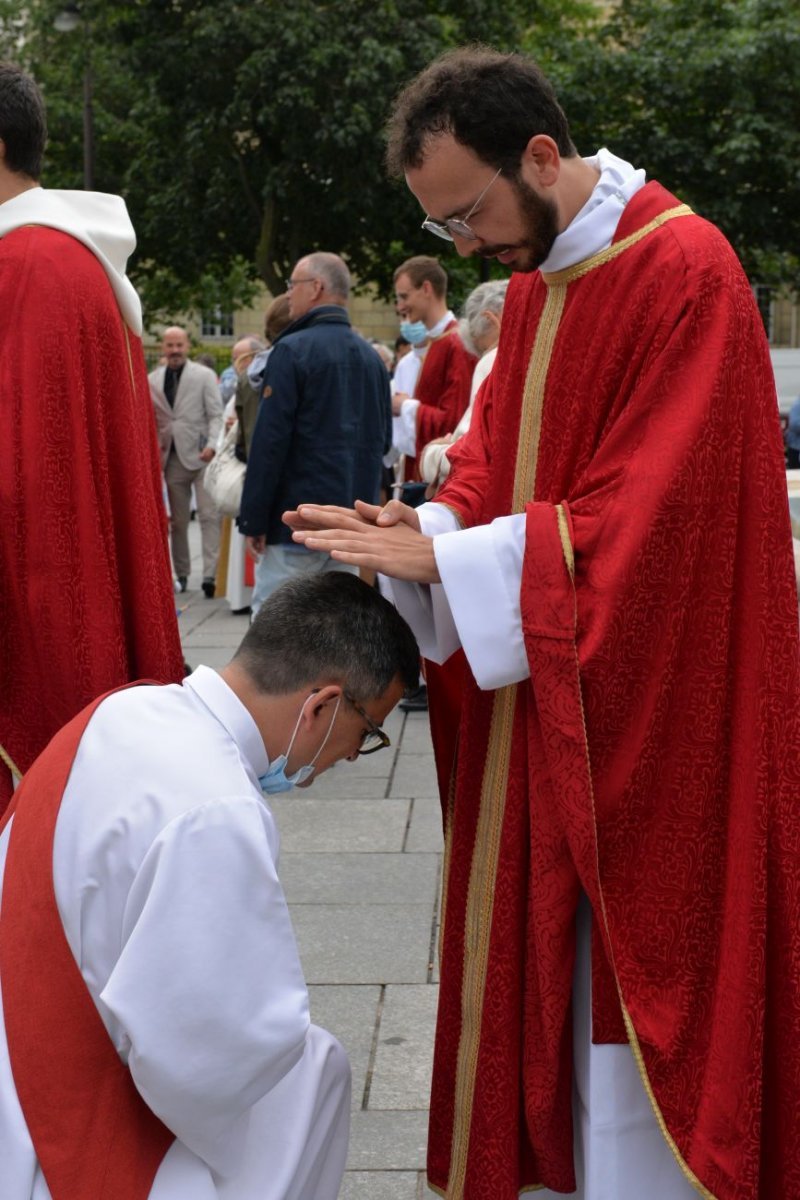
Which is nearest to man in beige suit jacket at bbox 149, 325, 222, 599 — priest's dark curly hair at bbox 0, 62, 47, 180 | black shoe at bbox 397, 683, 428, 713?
black shoe at bbox 397, 683, 428, 713

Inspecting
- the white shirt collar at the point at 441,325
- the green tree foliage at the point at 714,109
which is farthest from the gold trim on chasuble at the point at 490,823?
the green tree foliage at the point at 714,109

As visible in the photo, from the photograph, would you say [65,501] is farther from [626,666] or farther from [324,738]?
[626,666]

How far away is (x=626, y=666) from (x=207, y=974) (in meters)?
0.76

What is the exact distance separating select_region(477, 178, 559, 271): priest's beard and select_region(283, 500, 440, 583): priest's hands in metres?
0.44

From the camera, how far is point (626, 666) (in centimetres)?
235

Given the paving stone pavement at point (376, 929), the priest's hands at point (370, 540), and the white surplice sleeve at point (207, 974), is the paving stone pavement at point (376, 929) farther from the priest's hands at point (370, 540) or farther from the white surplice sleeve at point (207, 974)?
the priest's hands at point (370, 540)

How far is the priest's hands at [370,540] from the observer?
2.36m

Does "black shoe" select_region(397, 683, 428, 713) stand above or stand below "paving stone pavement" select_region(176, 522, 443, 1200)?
below

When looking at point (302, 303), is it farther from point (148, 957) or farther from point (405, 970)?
point (148, 957)

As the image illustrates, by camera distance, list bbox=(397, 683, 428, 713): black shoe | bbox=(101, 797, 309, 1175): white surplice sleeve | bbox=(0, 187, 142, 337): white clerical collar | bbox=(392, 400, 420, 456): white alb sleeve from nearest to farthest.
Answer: bbox=(101, 797, 309, 1175): white surplice sleeve
bbox=(0, 187, 142, 337): white clerical collar
bbox=(397, 683, 428, 713): black shoe
bbox=(392, 400, 420, 456): white alb sleeve

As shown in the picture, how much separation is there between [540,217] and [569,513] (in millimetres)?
476

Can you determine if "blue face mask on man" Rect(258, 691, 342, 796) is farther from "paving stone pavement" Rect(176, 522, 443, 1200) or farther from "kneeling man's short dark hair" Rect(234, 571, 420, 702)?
"paving stone pavement" Rect(176, 522, 443, 1200)

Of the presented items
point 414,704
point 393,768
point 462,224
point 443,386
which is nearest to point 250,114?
point 443,386

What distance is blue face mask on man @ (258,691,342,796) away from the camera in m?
2.36
